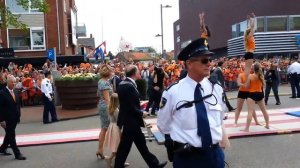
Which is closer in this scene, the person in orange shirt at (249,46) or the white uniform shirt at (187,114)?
the white uniform shirt at (187,114)

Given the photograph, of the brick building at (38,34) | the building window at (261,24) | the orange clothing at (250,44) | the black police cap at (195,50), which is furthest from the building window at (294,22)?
the black police cap at (195,50)

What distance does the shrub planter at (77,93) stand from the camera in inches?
599

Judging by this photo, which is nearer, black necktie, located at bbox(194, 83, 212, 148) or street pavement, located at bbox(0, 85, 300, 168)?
black necktie, located at bbox(194, 83, 212, 148)

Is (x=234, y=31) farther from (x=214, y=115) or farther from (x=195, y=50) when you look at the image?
(x=214, y=115)

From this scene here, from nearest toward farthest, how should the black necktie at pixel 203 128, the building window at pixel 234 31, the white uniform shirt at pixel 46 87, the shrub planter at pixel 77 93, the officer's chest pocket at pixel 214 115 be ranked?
the black necktie at pixel 203 128 < the officer's chest pocket at pixel 214 115 < the white uniform shirt at pixel 46 87 < the shrub planter at pixel 77 93 < the building window at pixel 234 31

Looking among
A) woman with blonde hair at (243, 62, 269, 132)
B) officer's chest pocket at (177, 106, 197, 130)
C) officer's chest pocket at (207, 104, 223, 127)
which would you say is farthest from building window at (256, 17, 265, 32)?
officer's chest pocket at (177, 106, 197, 130)

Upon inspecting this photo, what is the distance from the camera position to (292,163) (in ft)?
23.0

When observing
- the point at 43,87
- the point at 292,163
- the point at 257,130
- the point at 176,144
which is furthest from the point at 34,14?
the point at 176,144

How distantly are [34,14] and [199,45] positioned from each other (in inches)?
1229

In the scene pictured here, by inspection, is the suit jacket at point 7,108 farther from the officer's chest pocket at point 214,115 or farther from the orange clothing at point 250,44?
the officer's chest pocket at point 214,115

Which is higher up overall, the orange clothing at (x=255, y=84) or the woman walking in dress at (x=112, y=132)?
the orange clothing at (x=255, y=84)

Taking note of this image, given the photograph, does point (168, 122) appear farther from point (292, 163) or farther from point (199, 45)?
point (292, 163)

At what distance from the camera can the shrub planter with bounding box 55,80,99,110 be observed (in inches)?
599

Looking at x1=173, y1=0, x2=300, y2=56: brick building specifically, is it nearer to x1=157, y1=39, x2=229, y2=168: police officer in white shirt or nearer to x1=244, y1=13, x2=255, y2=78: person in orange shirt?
x1=244, y1=13, x2=255, y2=78: person in orange shirt
